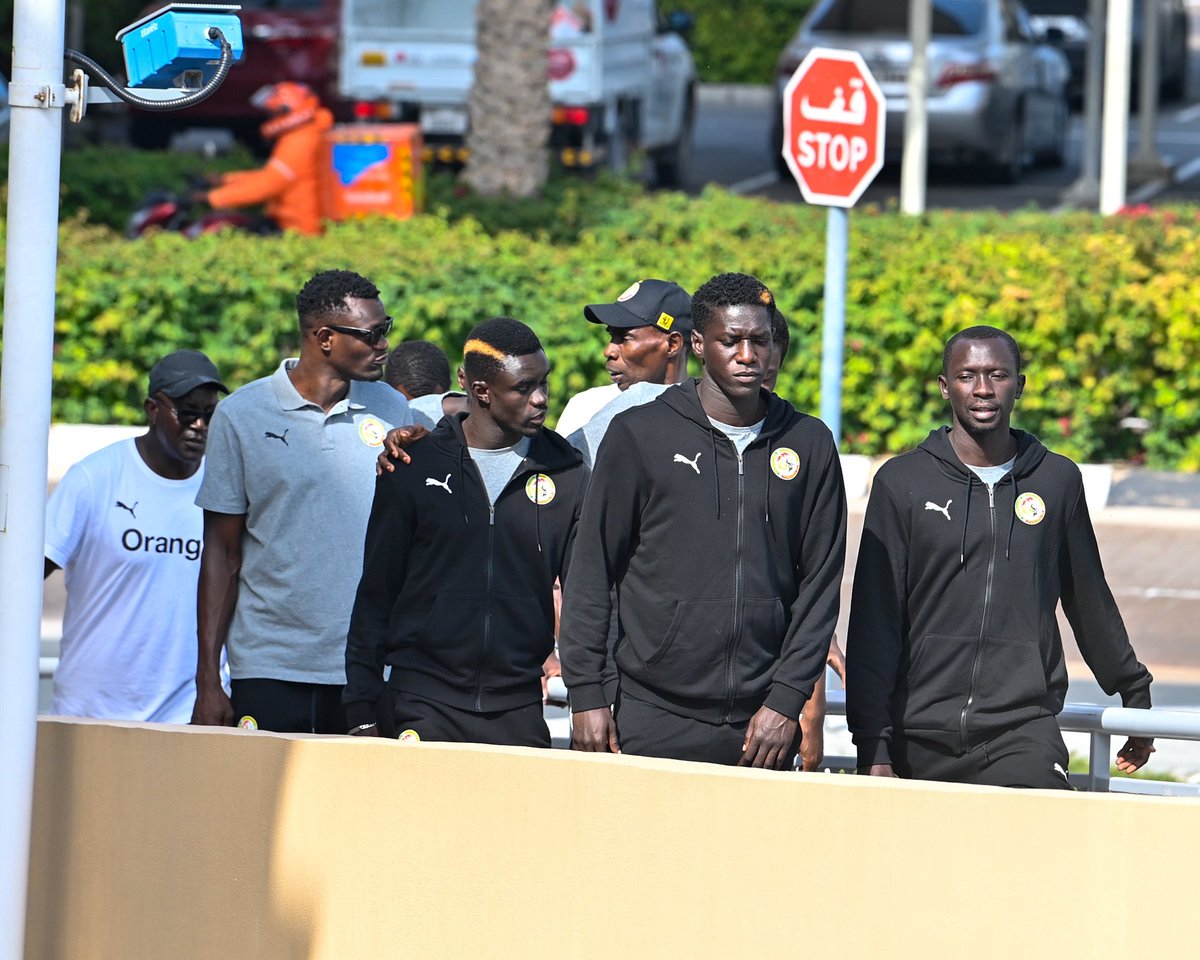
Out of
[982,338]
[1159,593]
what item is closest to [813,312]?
[1159,593]

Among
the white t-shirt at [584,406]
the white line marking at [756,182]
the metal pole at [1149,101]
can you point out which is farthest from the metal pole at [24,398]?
the white line marking at [756,182]

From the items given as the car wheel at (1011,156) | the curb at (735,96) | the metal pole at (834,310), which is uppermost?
the curb at (735,96)

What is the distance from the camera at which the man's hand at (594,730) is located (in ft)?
15.8

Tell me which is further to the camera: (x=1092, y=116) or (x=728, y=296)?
(x=1092, y=116)

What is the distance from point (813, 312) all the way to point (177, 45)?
8179 mm

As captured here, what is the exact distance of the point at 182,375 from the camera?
604cm

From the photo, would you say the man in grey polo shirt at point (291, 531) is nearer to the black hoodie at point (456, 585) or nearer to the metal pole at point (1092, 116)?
the black hoodie at point (456, 585)

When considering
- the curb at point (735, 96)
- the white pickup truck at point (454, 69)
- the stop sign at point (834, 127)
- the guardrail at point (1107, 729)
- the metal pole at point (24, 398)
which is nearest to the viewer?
the metal pole at point (24, 398)

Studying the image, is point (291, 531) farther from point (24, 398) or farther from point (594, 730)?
point (24, 398)

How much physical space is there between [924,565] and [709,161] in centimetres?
2266

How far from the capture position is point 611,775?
4.27 metres

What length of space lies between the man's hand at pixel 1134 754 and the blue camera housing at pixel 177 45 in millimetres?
2668

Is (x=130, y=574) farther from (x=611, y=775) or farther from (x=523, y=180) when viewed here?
(x=523, y=180)

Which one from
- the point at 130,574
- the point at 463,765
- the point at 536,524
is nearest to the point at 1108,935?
the point at 463,765
